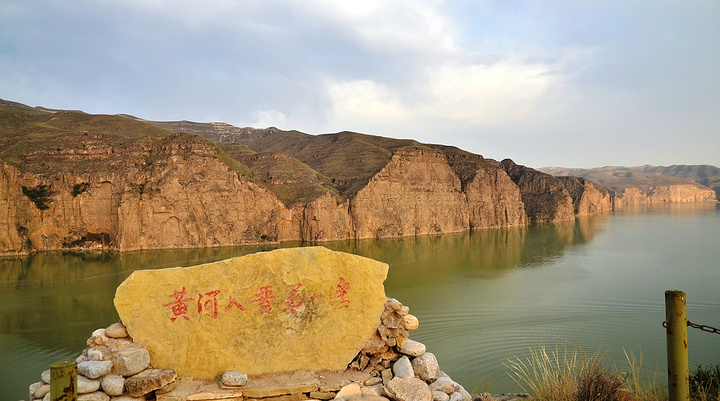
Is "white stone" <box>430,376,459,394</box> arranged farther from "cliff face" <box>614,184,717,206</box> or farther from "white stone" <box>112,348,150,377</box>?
"cliff face" <box>614,184,717,206</box>

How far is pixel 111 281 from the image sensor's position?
28969 mm

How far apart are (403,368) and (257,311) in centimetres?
293

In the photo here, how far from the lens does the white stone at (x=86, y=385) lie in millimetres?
6262

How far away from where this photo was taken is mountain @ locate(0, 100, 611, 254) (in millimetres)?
47156

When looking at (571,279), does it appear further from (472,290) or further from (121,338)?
(121,338)

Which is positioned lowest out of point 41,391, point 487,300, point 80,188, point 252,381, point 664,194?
point 487,300

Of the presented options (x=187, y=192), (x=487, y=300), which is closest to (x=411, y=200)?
(x=187, y=192)

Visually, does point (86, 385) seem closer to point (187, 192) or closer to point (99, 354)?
point (99, 354)

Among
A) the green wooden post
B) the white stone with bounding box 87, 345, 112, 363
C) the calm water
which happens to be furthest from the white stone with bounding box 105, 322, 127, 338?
the calm water

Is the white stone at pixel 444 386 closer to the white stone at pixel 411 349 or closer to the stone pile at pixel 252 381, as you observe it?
the stone pile at pixel 252 381

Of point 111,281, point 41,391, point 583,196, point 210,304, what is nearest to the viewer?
point 41,391

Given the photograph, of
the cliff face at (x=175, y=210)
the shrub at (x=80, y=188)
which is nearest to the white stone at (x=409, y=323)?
the cliff face at (x=175, y=210)

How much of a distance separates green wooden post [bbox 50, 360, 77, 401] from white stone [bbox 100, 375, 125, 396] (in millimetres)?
1749

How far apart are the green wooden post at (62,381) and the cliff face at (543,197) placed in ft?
326
